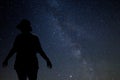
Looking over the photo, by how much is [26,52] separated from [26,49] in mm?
83

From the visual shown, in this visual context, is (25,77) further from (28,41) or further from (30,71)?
(28,41)

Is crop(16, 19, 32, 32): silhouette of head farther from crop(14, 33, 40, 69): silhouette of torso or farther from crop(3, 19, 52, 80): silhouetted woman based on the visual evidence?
crop(14, 33, 40, 69): silhouette of torso

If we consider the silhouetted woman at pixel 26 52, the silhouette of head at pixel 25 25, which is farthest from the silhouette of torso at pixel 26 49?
the silhouette of head at pixel 25 25

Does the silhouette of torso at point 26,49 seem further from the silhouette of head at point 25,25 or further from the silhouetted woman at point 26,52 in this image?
the silhouette of head at point 25,25

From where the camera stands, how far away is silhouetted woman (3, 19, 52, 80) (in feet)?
23.8

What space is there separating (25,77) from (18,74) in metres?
0.19

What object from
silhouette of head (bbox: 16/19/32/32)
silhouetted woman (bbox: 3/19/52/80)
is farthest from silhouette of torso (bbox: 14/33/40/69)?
silhouette of head (bbox: 16/19/32/32)

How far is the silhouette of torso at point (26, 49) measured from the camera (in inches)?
288

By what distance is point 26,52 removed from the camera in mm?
7414

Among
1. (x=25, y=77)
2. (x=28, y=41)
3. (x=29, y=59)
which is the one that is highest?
(x=28, y=41)

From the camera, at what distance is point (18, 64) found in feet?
23.9

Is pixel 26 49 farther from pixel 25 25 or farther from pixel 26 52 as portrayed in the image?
pixel 25 25

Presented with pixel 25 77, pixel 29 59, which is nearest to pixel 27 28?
pixel 29 59

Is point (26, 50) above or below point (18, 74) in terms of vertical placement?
above
